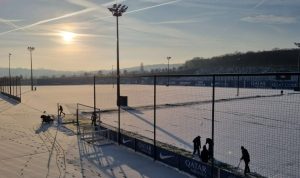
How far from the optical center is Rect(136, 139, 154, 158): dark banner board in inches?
520

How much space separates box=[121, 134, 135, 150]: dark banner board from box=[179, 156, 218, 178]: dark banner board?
375 cm

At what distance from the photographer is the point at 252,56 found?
140m

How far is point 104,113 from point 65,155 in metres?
15.2

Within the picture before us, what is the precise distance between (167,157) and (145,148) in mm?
1786

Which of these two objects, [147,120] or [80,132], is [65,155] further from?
[147,120]

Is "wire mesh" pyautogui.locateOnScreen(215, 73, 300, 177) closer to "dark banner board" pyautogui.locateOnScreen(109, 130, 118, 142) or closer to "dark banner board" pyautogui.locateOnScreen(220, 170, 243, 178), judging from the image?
"dark banner board" pyautogui.locateOnScreen(220, 170, 243, 178)

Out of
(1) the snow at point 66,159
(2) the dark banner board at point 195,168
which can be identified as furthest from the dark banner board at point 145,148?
(2) the dark banner board at point 195,168

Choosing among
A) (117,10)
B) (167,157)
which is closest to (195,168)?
(167,157)

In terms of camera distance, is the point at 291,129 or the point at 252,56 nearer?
the point at 291,129

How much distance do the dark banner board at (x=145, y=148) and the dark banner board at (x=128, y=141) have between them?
1.38 feet

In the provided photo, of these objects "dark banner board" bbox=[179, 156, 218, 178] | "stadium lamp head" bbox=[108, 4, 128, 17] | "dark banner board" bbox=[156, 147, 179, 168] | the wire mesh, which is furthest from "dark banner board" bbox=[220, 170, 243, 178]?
"stadium lamp head" bbox=[108, 4, 128, 17]

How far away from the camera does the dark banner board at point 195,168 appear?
33.5 feet

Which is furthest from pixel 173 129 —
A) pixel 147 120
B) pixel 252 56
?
pixel 252 56

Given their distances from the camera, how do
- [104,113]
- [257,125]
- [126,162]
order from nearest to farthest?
[126,162], [257,125], [104,113]
